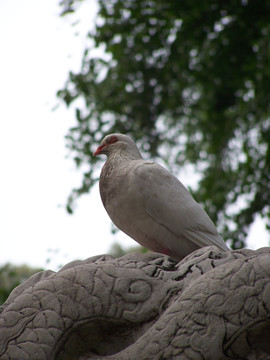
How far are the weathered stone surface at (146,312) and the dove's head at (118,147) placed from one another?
838 millimetres

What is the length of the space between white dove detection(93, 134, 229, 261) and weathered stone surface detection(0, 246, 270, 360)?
1.41 feet

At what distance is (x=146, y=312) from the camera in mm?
2074

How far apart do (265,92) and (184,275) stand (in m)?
4.28

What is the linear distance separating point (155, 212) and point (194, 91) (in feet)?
17.5

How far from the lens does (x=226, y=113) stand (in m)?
6.64

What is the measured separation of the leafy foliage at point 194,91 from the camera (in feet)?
20.3

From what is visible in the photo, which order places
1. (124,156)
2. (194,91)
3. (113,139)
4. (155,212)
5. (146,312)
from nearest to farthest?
1. (146,312)
2. (155,212)
3. (124,156)
4. (113,139)
5. (194,91)

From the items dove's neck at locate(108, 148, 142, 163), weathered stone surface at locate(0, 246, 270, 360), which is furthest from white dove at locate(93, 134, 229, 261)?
weathered stone surface at locate(0, 246, 270, 360)

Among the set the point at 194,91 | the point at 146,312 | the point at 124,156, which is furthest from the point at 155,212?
the point at 194,91

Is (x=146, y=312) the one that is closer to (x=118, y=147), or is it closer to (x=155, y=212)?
(x=155, y=212)

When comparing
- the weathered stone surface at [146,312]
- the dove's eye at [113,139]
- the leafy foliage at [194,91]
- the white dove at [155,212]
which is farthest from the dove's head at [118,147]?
the leafy foliage at [194,91]

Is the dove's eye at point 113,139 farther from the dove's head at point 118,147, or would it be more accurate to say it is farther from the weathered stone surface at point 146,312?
the weathered stone surface at point 146,312

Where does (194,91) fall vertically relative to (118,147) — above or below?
above

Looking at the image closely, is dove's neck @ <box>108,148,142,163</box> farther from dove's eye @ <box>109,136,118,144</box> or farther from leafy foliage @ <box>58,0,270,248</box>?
leafy foliage @ <box>58,0,270,248</box>
